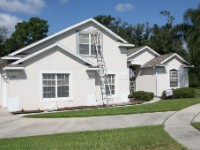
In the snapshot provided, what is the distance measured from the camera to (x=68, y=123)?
13703 mm

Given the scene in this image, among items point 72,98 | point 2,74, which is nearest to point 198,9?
point 72,98

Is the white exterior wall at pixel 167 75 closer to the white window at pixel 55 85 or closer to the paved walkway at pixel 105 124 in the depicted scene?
the white window at pixel 55 85

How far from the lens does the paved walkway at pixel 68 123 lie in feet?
39.4

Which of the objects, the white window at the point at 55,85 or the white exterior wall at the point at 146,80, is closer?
the white window at the point at 55,85

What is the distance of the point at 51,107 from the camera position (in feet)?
64.5

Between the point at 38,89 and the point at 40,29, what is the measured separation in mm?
42332

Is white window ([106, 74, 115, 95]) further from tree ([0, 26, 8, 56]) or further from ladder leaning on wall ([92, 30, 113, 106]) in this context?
tree ([0, 26, 8, 56])

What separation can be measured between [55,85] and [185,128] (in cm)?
1029

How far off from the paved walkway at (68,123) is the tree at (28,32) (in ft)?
142

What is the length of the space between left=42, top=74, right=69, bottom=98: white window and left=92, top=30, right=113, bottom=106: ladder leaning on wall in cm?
345

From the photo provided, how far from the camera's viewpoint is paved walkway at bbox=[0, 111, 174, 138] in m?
12.0

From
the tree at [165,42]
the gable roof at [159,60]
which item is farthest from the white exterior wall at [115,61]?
the tree at [165,42]

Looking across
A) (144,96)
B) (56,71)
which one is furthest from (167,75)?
(56,71)

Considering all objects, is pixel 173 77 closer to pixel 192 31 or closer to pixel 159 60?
pixel 159 60
